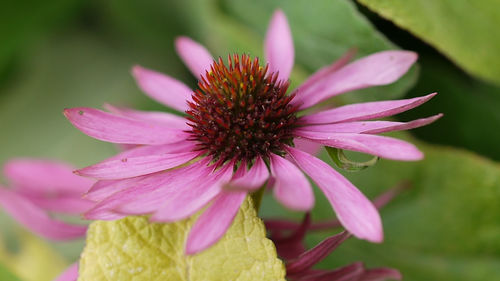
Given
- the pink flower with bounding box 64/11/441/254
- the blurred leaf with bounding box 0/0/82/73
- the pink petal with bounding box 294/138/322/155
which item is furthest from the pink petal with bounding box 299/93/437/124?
the blurred leaf with bounding box 0/0/82/73

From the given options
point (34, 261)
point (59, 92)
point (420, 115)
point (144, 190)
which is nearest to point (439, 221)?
point (420, 115)

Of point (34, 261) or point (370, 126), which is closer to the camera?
point (370, 126)

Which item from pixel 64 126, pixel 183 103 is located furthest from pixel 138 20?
pixel 183 103

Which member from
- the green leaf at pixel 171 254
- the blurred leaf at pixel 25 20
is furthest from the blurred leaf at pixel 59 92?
the green leaf at pixel 171 254

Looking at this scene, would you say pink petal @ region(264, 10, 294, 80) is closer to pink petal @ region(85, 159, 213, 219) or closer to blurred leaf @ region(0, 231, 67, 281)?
pink petal @ region(85, 159, 213, 219)

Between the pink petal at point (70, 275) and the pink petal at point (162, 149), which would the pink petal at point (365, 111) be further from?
the pink petal at point (70, 275)

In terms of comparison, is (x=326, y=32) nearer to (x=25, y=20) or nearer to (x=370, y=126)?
(x=370, y=126)

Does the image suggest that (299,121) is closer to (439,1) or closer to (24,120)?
(439,1)

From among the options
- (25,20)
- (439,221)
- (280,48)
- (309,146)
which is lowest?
(439,221)

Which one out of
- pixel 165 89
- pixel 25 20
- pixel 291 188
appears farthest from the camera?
pixel 25 20
